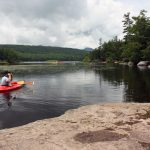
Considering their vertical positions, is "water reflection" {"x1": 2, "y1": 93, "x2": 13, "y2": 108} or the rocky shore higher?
the rocky shore

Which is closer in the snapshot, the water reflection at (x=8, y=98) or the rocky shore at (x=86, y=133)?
the rocky shore at (x=86, y=133)

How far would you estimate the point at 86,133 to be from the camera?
1419 cm

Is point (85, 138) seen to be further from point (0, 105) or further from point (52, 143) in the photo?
point (0, 105)

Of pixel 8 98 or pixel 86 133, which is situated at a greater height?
pixel 86 133

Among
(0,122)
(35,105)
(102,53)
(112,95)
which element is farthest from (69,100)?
(102,53)

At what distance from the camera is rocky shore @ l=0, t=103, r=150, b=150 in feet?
41.0

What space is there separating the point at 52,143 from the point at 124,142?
307cm

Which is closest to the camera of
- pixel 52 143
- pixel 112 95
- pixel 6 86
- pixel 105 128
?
pixel 52 143

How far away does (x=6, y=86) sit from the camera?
3434 centimetres

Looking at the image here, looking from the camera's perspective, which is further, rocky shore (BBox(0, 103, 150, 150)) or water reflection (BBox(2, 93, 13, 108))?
water reflection (BBox(2, 93, 13, 108))

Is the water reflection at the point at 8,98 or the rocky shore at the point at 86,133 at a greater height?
the rocky shore at the point at 86,133

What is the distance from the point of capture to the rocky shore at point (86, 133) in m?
12.5

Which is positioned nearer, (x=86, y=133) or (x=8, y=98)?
(x=86, y=133)

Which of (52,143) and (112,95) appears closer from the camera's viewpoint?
(52,143)
